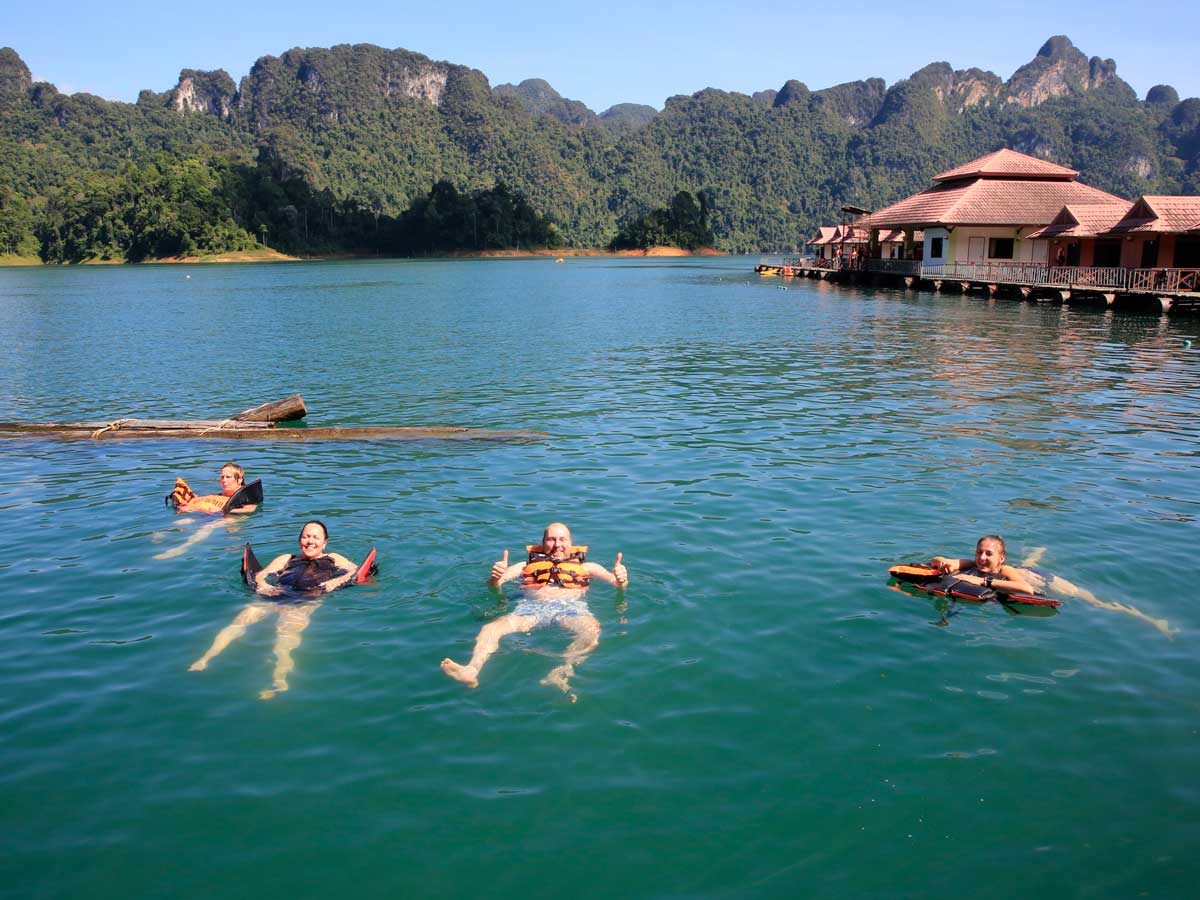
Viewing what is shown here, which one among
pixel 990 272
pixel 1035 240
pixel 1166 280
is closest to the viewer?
pixel 1166 280

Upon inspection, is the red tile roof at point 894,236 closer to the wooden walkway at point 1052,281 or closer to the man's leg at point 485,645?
the wooden walkway at point 1052,281

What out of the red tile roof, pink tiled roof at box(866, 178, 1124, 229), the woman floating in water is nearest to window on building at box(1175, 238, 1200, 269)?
pink tiled roof at box(866, 178, 1124, 229)

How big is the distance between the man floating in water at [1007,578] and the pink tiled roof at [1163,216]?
39741 millimetres

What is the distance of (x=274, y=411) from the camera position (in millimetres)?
17656

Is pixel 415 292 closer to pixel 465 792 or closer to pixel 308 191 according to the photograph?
pixel 465 792

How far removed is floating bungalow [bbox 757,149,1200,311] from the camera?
139 feet

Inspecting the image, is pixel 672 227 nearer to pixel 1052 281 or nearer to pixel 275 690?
pixel 1052 281

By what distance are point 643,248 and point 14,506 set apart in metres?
178

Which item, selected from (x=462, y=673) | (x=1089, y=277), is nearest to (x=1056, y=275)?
(x=1089, y=277)

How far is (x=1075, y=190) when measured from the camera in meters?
62.0

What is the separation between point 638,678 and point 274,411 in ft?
40.2

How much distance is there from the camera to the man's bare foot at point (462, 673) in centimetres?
748

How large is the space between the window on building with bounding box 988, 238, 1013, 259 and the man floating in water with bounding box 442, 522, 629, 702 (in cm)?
5820

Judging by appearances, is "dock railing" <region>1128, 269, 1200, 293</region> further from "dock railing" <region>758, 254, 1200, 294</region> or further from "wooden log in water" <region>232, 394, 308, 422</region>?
"wooden log in water" <region>232, 394, 308, 422</region>
